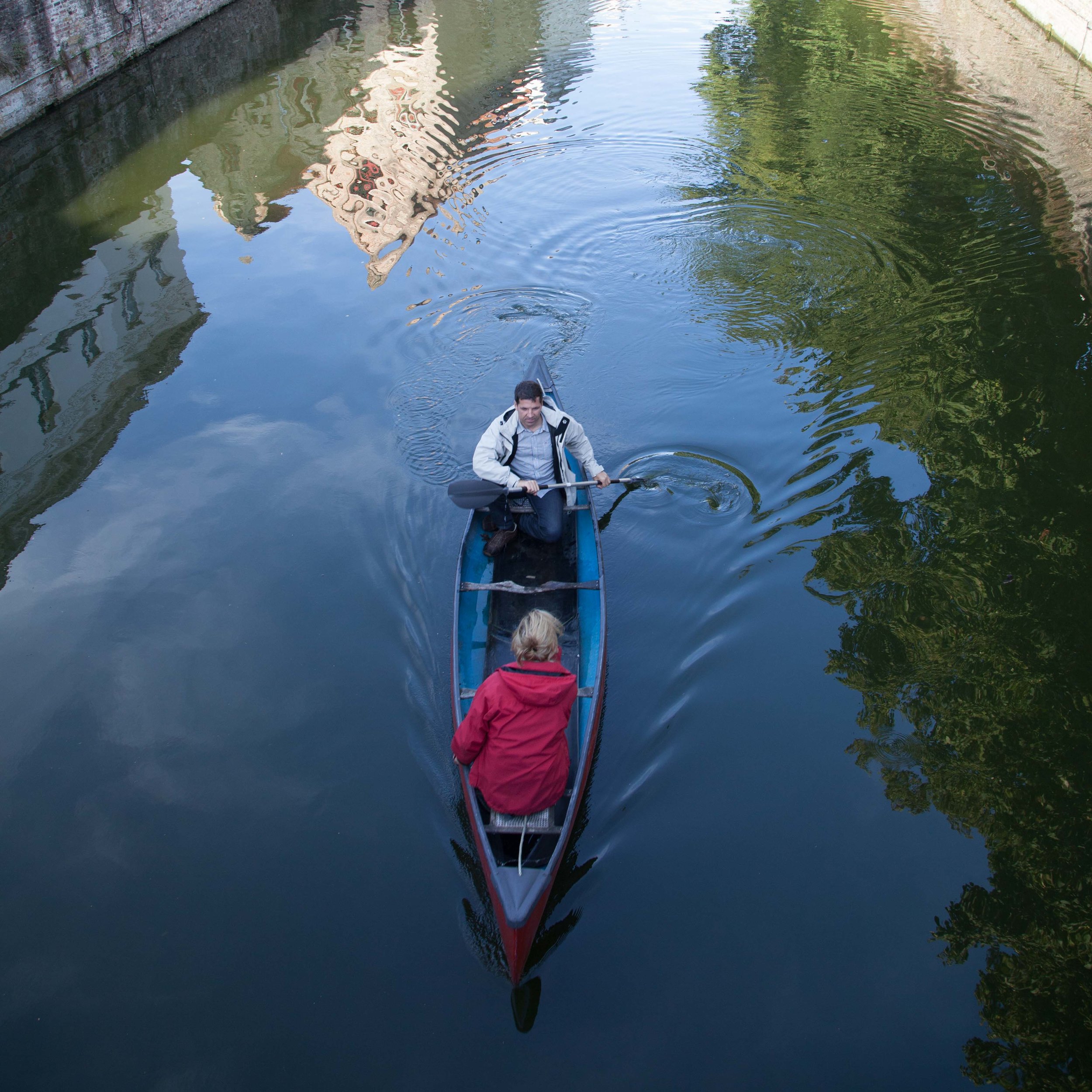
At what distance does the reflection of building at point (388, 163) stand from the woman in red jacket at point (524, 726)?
365 inches

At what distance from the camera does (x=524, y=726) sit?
4.98 metres

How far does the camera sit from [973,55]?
22.5 metres

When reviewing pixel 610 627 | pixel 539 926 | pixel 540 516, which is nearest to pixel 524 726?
pixel 539 926

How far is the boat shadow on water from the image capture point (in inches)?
194

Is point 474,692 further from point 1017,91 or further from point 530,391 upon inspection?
point 1017,91

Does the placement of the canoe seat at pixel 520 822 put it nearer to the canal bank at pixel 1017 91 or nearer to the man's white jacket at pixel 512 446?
the man's white jacket at pixel 512 446

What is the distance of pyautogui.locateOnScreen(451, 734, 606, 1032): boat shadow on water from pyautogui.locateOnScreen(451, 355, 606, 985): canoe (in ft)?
0.47

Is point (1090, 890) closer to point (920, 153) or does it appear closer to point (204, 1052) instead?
point (204, 1052)

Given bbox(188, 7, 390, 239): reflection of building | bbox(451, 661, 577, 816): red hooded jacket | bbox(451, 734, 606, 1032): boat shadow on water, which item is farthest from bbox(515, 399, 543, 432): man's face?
bbox(188, 7, 390, 239): reflection of building

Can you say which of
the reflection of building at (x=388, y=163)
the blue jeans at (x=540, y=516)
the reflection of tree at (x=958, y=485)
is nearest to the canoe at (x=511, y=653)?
the blue jeans at (x=540, y=516)

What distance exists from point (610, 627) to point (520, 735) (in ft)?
7.69

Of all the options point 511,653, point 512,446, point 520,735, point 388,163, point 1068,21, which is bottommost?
point 511,653

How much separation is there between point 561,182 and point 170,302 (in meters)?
7.20

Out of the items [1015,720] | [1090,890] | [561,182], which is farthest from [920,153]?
[1090,890]
